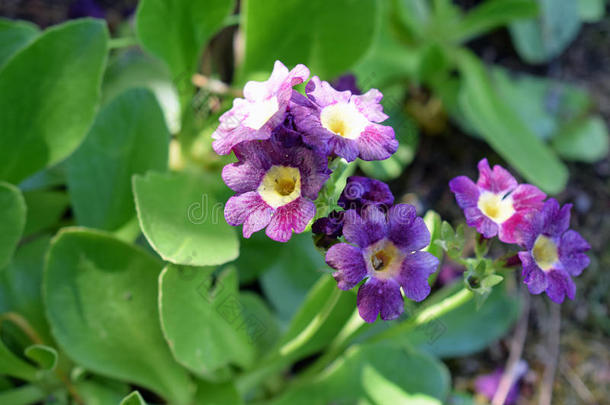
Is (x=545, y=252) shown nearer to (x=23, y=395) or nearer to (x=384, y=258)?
(x=384, y=258)

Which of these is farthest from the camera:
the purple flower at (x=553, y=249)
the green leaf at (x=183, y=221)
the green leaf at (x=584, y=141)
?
the green leaf at (x=584, y=141)

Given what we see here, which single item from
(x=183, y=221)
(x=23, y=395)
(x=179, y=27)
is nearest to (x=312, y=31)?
(x=179, y=27)

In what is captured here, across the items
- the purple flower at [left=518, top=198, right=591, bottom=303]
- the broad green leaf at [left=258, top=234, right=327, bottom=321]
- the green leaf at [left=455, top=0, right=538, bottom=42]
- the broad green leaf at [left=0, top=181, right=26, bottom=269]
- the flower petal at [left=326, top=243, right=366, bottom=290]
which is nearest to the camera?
the flower petal at [left=326, top=243, right=366, bottom=290]

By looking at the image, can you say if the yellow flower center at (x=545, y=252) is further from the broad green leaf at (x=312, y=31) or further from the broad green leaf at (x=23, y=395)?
the broad green leaf at (x=23, y=395)

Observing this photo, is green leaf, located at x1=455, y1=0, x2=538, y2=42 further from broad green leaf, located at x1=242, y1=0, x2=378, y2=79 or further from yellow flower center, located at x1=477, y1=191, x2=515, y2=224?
yellow flower center, located at x1=477, y1=191, x2=515, y2=224

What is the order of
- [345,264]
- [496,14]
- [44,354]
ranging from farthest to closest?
1. [496,14]
2. [44,354]
3. [345,264]

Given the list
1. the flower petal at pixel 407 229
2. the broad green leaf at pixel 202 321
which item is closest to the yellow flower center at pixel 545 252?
the flower petal at pixel 407 229

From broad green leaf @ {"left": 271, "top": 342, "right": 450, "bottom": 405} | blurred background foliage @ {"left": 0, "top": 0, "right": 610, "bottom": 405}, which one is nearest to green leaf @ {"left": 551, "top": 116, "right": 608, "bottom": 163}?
blurred background foliage @ {"left": 0, "top": 0, "right": 610, "bottom": 405}
